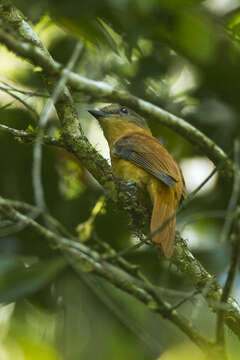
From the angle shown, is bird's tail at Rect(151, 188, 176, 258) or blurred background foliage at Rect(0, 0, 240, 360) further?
bird's tail at Rect(151, 188, 176, 258)

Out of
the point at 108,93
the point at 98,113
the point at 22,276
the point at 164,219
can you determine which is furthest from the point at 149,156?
the point at 108,93

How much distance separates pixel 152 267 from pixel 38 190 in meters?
2.68

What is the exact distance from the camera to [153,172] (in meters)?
4.38

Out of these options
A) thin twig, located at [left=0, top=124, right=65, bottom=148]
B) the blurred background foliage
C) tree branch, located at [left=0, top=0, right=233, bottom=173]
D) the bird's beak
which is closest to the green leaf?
the blurred background foliage

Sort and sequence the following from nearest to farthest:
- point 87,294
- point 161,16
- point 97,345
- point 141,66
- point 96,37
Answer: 1. point 161,16
2. point 96,37
3. point 141,66
4. point 97,345
5. point 87,294

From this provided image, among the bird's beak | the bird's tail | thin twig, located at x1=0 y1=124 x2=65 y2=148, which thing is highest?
the bird's beak

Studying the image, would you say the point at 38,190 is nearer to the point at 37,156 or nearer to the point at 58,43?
the point at 37,156

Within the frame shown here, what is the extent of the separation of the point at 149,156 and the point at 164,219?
79 cm

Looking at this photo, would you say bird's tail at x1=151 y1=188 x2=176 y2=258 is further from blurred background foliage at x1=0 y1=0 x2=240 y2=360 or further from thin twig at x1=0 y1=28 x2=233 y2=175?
thin twig at x1=0 y1=28 x2=233 y2=175

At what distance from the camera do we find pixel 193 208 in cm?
502

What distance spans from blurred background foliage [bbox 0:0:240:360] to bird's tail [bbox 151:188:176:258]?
0.17 meters

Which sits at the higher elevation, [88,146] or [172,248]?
[88,146]

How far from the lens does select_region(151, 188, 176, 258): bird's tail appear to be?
11.6 feet

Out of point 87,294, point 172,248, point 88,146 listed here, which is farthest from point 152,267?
point 88,146
